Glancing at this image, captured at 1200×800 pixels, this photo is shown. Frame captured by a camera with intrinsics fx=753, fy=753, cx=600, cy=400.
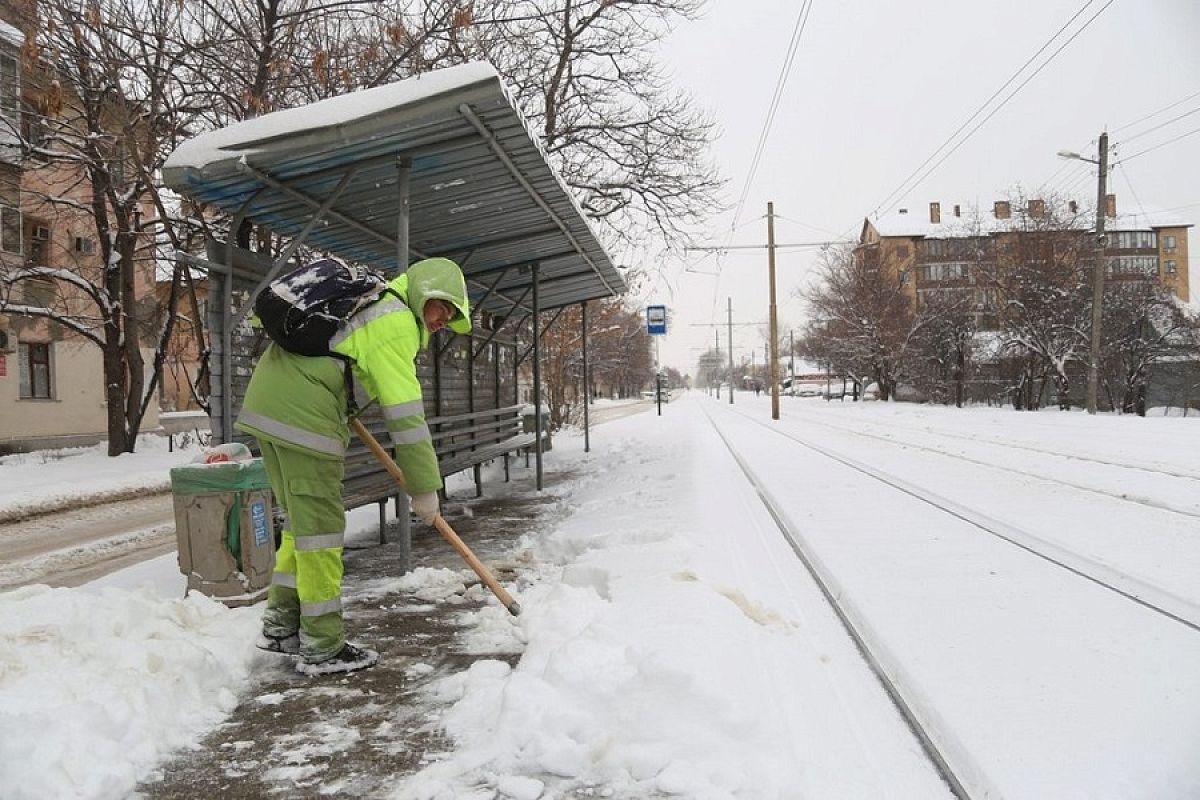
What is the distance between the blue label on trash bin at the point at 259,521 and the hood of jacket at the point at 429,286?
5.77 feet

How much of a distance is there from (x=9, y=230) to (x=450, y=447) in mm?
20331

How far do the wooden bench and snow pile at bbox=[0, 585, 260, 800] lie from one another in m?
1.36

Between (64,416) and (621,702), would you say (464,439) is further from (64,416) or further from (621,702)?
(64,416)

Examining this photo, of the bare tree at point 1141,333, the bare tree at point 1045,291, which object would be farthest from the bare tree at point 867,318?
the bare tree at point 1141,333

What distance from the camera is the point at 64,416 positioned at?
23.5m

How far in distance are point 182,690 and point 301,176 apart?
3.81 m

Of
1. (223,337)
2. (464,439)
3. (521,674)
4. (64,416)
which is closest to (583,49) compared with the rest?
(464,439)

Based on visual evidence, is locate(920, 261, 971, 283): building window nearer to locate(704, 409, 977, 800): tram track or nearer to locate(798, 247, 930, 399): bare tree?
locate(798, 247, 930, 399): bare tree

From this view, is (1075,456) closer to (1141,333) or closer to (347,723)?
(347,723)

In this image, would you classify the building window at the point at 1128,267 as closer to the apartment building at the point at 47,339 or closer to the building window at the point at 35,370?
the apartment building at the point at 47,339

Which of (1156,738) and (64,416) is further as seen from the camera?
(64,416)

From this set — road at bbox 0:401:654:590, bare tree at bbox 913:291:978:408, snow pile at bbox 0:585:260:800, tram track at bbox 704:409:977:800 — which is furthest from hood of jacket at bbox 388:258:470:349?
bare tree at bbox 913:291:978:408

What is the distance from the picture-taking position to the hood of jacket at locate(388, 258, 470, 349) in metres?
3.80

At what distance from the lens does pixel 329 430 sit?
12.0 ft
